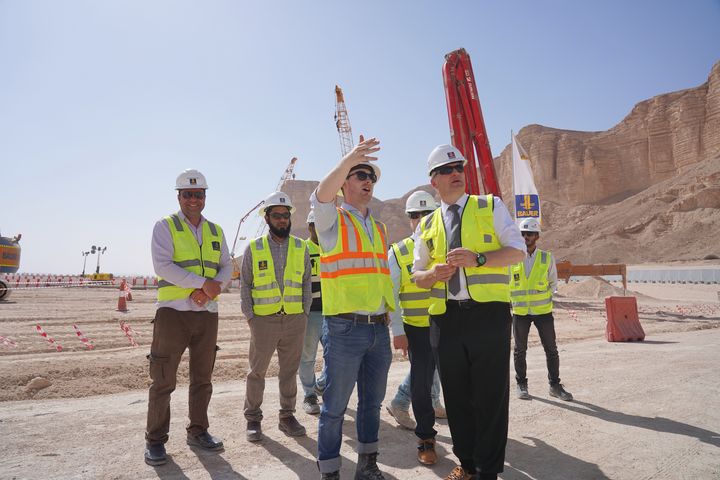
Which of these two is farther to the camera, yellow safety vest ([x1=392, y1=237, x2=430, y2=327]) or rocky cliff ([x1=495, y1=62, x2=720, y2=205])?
rocky cliff ([x1=495, y1=62, x2=720, y2=205])

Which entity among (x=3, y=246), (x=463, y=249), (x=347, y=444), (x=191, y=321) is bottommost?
(x=347, y=444)

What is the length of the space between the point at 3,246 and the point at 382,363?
27.9 meters

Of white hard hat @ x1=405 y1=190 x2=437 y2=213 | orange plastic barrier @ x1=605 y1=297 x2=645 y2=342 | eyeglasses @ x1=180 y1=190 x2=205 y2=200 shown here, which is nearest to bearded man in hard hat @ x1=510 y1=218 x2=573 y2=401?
white hard hat @ x1=405 y1=190 x2=437 y2=213

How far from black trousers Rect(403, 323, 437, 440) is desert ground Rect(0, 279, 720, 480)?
29cm

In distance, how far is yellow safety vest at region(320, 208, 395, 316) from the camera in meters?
2.97

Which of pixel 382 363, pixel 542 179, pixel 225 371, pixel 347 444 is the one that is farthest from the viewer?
pixel 542 179

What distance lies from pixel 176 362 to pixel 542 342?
4.32 m

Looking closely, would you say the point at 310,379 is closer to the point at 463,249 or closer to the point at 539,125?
the point at 463,249

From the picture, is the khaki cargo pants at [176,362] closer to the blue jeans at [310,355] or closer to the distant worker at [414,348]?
the blue jeans at [310,355]

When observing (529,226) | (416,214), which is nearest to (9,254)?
(416,214)

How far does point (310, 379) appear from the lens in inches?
205

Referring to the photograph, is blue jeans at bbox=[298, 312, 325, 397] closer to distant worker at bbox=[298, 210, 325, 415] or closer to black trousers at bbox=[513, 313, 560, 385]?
distant worker at bbox=[298, 210, 325, 415]

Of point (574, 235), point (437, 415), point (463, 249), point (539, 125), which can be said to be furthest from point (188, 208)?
point (539, 125)

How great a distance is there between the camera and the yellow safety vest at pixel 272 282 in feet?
14.4
